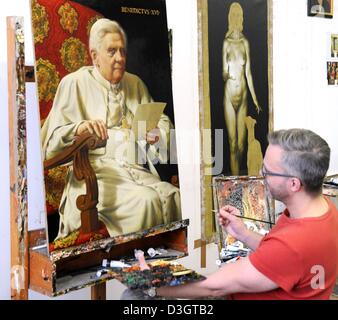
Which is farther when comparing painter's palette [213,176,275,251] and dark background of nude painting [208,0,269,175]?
dark background of nude painting [208,0,269,175]

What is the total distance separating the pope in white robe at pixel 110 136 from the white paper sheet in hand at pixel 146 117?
0.08 ft

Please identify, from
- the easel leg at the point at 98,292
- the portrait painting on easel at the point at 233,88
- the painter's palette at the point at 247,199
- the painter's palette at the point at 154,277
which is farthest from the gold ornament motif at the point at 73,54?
the portrait painting on easel at the point at 233,88

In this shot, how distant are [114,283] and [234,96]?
154 cm

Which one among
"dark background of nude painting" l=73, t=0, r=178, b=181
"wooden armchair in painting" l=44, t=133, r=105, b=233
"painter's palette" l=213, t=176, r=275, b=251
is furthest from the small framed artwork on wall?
"wooden armchair in painting" l=44, t=133, r=105, b=233

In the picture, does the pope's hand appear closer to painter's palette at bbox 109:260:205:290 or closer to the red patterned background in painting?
the red patterned background in painting

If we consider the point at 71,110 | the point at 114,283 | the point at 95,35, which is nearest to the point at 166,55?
the point at 95,35

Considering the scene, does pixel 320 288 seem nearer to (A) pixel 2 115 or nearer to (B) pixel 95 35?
(B) pixel 95 35

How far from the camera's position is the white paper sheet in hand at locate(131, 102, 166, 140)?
2271 mm

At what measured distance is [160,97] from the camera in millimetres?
2406

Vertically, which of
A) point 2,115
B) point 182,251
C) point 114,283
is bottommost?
point 114,283

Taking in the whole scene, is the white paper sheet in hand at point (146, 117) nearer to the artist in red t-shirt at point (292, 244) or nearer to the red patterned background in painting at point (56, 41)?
the red patterned background in painting at point (56, 41)

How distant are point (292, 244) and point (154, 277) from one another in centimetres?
48

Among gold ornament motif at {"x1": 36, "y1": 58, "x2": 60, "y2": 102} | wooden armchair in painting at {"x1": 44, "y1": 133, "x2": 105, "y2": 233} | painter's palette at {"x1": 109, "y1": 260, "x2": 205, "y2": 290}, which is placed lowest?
painter's palette at {"x1": 109, "y1": 260, "x2": 205, "y2": 290}

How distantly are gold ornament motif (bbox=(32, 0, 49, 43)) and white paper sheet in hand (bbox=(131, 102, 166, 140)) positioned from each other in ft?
1.86
